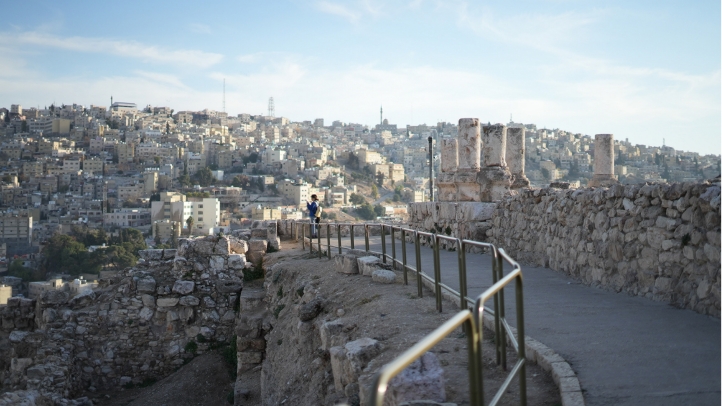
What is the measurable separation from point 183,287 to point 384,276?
21.7 ft

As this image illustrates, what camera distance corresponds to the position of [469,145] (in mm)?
17531

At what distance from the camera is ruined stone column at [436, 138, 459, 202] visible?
1832 centimetres

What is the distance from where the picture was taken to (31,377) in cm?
1234

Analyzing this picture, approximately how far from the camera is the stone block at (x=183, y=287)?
14.5 meters

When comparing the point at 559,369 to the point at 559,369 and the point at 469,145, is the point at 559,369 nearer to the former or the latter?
the point at 559,369

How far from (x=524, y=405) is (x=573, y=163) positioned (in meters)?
71.2

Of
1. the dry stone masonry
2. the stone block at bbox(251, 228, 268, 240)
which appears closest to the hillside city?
the stone block at bbox(251, 228, 268, 240)

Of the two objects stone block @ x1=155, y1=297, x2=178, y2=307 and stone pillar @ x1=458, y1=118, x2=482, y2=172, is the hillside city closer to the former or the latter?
stone pillar @ x1=458, y1=118, x2=482, y2=172

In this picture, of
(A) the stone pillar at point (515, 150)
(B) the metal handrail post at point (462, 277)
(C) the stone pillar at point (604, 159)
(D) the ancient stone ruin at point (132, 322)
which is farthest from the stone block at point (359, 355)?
(C) the stone pillar at point (604, 159)

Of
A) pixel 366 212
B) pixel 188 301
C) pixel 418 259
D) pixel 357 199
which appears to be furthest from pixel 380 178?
pixel 418 259

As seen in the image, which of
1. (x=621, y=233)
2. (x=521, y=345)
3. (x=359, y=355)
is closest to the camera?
(x=521, y=345)

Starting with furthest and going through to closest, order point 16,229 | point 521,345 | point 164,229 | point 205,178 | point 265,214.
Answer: point 205,178, point 265,214, point 164,229, point 16,229, point 521,345

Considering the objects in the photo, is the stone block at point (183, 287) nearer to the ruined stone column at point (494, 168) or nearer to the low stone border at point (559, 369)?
the ruined stone column at point (494, 168)

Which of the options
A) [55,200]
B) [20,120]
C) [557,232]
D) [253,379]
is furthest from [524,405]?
[20,120]
